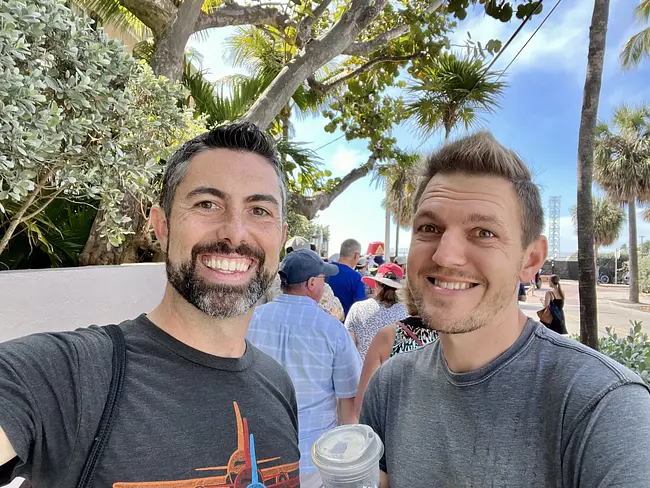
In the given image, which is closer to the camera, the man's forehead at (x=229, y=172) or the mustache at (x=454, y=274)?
the mustache at (x=454, y=274)

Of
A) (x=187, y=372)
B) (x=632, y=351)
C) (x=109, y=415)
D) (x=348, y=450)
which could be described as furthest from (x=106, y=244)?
(x=632, y=351)

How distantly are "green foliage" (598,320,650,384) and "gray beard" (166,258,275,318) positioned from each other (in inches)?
111

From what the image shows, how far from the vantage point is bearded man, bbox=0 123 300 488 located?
100 centimetres

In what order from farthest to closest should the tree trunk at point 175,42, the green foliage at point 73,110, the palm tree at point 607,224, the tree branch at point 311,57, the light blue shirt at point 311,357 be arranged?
the palm tree at point 607,224 < the tree branch at point 311,57 < the tree trunk at point 175,42 < the light blue shirt at point 311,357 < the green foliage at point 73,110

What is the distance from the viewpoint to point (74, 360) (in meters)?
1.07

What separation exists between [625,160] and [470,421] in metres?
25.0

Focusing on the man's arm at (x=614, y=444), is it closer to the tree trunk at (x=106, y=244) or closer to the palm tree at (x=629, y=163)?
the tree trunk at (x=106, y=244)

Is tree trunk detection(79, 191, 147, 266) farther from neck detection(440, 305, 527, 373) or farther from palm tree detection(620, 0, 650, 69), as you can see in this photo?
palm tree detection(620, 0, 650, 69)

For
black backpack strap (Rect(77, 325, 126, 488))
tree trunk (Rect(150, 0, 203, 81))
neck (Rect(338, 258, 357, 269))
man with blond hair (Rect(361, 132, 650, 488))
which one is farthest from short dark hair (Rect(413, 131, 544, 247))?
neck (Rect(338, 258, 357, 269))

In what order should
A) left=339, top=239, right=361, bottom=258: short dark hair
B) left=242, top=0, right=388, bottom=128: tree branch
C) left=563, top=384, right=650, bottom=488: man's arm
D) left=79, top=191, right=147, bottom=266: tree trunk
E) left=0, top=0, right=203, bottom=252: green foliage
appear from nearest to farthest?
left=563, top=384, right=650, bottom=488: man's arm → left=0, top=0, right=203, bottom=252: green foliage → left=79, top=191, right=147, bottom=266: tree trunk → left=242, top=0, right=388, bottom=128: tree branch → left=339, top=239, right=361, bottom=258: short dark hair

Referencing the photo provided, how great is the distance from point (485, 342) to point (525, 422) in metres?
0.24

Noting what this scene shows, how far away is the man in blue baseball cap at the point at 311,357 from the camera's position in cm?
270

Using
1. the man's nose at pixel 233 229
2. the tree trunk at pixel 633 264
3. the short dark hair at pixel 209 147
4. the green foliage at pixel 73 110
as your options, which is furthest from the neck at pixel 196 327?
the tree trunk at pixel 633 264

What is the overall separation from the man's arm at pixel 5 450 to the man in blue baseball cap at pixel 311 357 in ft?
6.03
